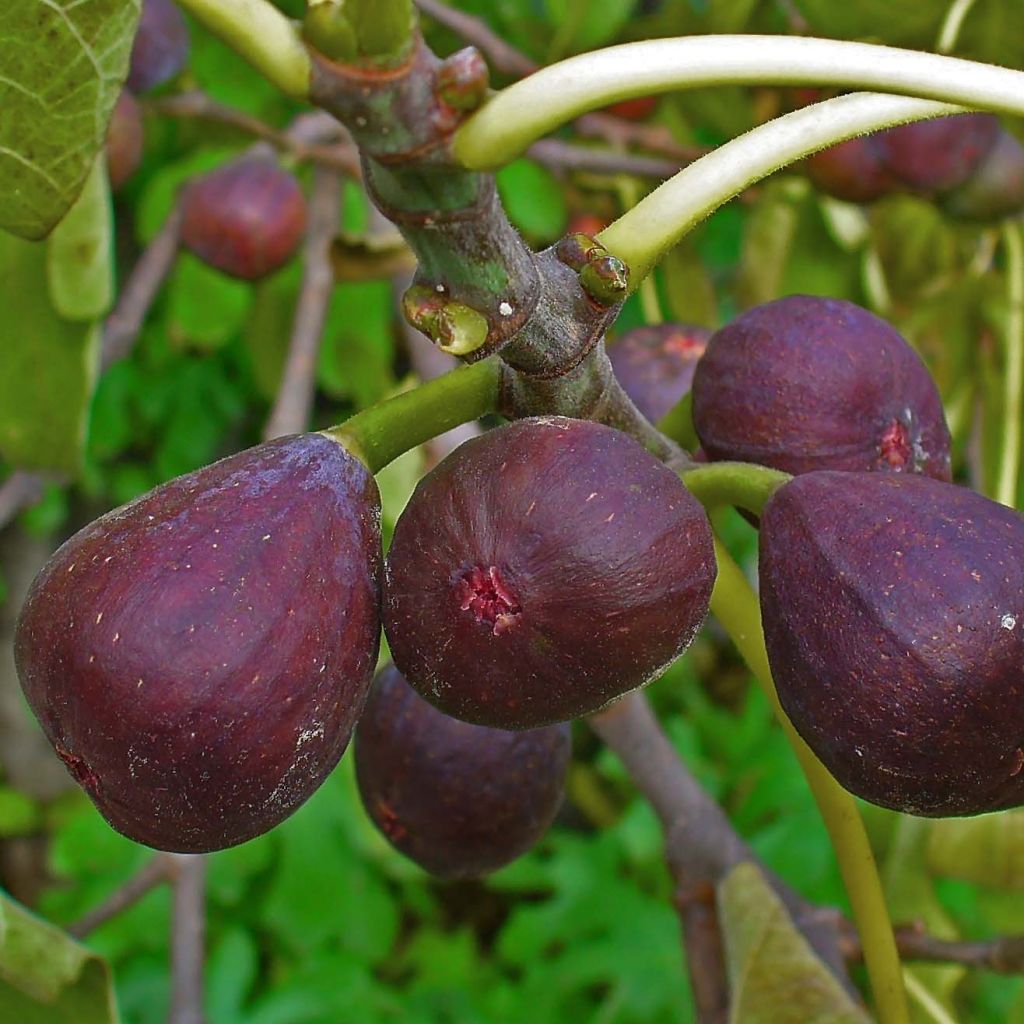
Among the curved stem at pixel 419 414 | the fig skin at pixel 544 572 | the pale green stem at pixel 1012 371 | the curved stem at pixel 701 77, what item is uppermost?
the curved stem at pixel 701 77

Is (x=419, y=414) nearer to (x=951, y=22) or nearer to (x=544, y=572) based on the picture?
(x=544, y=572)

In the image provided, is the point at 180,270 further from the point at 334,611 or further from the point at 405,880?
the point at 334,611

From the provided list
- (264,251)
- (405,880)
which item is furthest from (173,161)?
(405,880)

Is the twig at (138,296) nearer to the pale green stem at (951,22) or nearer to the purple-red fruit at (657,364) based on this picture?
the purple-red fruit at (657,364)

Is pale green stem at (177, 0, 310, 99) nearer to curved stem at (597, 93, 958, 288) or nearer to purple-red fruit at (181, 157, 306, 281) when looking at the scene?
curved stem at (597, 93, 958, 288)

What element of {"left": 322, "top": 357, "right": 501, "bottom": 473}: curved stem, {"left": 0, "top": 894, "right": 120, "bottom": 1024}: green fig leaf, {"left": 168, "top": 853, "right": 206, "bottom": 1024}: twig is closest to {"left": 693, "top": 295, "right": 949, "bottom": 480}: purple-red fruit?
{"left": 322, "top": 357, "right": 501, "bottom": 473}: curved stem

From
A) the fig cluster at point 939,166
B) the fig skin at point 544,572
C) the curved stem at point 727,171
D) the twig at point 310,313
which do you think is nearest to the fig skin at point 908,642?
the fig skin at point 544,572
